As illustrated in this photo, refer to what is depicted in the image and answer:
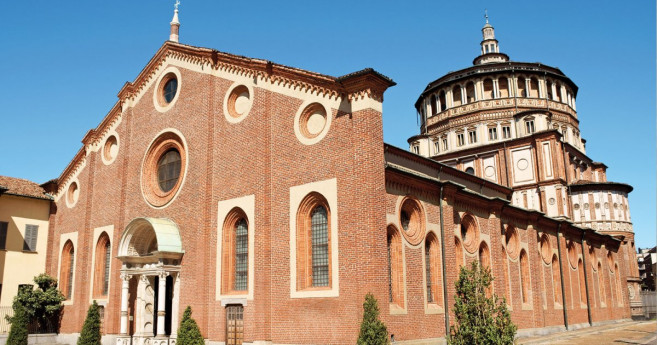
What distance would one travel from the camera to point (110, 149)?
89.0 feet

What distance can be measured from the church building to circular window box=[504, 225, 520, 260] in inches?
3.8

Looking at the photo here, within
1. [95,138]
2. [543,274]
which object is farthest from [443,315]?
[95,138]

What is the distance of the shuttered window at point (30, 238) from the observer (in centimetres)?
2730

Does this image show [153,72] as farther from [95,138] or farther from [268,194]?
[268,194]

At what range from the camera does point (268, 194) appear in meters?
18.8

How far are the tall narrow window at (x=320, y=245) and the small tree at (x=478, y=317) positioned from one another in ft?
14.7

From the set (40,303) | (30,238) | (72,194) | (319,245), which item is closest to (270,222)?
(319,245)

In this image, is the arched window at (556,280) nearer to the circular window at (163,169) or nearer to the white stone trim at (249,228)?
the white stone trim at (249,228)

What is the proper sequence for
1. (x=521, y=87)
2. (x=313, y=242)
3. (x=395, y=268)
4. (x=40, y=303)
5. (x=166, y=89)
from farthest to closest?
(x=521, y=87) → (x=40, y=303) → (x=166, y=89) → (x=395, y=268) → (x=313, y=242)

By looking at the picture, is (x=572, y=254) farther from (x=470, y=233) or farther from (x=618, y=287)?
(x=470, y=233)

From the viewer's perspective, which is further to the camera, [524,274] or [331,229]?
[524,274]

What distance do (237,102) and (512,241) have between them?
51.6ft

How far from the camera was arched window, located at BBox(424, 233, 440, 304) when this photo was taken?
781 inches

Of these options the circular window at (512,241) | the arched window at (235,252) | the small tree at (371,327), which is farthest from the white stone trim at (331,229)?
the circular window at (512,241)
